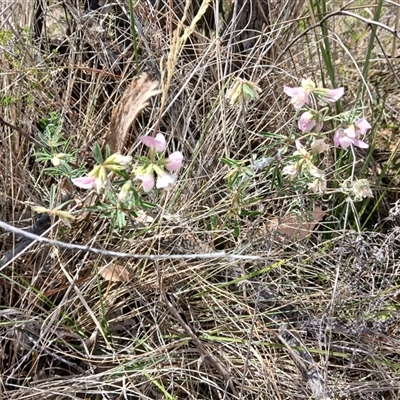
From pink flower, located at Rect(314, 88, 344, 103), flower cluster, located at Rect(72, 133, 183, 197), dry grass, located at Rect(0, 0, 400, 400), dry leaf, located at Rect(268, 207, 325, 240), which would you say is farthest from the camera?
dry leaf, located at Rect(268, 207, 325, 240)

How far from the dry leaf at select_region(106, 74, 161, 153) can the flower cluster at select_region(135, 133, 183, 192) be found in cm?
6

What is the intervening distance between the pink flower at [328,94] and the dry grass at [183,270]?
0.48 ft

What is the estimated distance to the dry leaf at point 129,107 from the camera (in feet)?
3.29

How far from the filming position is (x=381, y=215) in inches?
65.1

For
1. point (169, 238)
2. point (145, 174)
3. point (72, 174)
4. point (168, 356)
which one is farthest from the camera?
point (169, 238)

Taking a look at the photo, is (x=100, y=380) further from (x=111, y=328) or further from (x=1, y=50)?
(x=1, y=50)

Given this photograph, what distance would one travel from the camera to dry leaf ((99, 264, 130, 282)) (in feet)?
4.40

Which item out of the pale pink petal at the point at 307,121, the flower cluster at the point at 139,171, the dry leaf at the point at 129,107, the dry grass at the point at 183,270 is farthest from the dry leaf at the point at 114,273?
the pale pink petal at the point at 307,121

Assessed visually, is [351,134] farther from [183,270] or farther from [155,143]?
[183,270]

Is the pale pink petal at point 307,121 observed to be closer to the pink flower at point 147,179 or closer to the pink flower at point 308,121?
the pink flower at point 308,121

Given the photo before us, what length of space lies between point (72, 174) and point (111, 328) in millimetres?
394

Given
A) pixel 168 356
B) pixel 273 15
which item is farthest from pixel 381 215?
pixel 168 356

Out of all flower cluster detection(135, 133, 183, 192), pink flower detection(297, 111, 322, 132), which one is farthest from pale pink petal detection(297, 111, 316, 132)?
flower cluster detection(135, 133, 183, 192)

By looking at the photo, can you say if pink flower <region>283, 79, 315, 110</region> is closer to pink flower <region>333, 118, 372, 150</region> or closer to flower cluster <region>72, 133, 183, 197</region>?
pink flower <region>333, 118, 372, 150</region>
